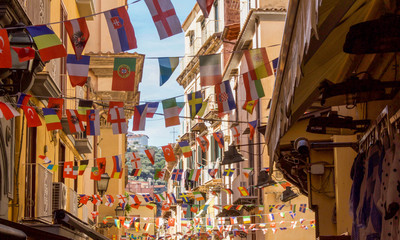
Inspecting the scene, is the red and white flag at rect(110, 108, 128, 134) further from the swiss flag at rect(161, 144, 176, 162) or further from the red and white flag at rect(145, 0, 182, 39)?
the red and white flag at rect(145, 0, 182, 39)

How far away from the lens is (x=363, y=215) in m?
5.53

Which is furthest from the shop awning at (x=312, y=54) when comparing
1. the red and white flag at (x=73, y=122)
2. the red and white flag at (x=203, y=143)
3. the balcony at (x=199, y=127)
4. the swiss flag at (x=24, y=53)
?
the balcony at (x=199, y=127)

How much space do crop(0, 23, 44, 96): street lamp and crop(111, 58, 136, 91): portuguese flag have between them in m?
1.42

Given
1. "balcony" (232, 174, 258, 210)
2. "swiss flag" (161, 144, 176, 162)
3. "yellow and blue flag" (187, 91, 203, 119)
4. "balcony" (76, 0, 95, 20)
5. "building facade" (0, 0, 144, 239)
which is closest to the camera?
"building facade" (0, 0, 144, 239)

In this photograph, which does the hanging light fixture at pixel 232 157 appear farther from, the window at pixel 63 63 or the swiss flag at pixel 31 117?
the swiss flag at pixel 31 117

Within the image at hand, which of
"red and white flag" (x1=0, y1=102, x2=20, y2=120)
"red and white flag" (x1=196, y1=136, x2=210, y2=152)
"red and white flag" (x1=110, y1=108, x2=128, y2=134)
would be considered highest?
"red and white flag" (x1=196, y1=136, x2=210, y2=152)

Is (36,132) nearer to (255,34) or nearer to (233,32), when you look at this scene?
(255,34)

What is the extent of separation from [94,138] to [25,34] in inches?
895

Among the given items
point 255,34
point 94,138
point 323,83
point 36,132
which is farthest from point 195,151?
point 323,83

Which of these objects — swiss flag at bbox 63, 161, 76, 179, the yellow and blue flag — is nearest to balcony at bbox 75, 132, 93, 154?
swiss flag at bbox 63, 161, 76, 179

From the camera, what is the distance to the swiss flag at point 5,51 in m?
7.90

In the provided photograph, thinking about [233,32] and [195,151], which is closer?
[233,32]

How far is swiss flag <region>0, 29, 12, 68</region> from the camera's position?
7.90m

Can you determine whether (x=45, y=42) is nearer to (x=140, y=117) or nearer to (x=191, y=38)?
(x=140, y=117)
